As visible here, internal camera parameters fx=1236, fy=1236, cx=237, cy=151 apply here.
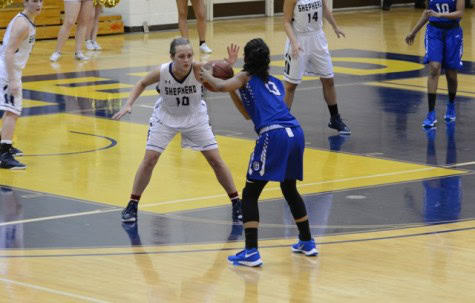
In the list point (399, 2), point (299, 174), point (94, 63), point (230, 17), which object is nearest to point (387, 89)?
point (94, 63)

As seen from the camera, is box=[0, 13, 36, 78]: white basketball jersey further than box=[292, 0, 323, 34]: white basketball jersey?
No

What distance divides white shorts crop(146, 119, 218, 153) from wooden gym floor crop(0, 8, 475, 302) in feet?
2.06

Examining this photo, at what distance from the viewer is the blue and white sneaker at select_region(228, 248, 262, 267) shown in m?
9.09

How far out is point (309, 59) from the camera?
50.3 ft

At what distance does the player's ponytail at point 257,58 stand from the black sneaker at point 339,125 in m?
5.98

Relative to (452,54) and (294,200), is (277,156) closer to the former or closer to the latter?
(294,200)

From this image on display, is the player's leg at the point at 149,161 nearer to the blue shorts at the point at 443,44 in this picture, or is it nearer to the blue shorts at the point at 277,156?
the blue shorts at the point at 277,156

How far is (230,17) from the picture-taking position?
99.7ft

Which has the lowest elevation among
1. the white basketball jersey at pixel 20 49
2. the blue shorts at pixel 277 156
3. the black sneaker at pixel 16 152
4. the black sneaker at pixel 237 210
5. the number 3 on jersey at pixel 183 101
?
the black sneaker at pixel 16 152

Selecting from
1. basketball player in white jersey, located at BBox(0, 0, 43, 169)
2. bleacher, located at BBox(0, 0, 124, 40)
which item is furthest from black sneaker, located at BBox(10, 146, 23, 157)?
bleacher, located at BBox(0, 0, 124, 40)

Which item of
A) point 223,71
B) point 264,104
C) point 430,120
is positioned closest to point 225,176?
point 223,71

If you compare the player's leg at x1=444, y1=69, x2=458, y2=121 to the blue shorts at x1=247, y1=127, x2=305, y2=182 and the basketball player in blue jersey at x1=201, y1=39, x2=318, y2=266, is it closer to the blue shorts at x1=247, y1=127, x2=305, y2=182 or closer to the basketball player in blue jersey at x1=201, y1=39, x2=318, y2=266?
the basketball player in blue jersey at x1=201, y1=39, x2=318, y2=266

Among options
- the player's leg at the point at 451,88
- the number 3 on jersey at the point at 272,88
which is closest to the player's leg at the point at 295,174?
the number 3 on jersey at the point at 272,88

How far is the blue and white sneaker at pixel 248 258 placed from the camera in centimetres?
909
